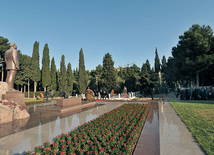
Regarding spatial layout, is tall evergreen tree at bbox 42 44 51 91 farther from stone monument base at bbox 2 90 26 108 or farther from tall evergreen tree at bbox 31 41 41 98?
stone monument base at bbox 2 90 26 108

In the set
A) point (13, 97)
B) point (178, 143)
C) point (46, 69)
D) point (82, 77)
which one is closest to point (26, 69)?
point (46, 69)

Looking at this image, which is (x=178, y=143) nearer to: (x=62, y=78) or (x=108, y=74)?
(x=108, y=74)

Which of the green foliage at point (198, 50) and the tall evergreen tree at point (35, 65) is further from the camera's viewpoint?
the tall evergreen tree at point (35, 65)

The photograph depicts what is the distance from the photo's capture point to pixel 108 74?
34500 mm

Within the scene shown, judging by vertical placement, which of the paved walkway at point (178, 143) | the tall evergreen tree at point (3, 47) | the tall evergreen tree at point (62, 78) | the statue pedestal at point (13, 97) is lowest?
the paved walkway at point (178, 143)

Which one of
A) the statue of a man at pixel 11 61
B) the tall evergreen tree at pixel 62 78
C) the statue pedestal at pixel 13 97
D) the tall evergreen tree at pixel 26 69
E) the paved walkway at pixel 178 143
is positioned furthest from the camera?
the tall evergreen tree at pixel 62 78

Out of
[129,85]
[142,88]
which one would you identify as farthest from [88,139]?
[129,85]

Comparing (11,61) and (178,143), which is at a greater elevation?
(11,61)

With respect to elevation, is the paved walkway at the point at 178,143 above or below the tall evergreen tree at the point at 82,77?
below

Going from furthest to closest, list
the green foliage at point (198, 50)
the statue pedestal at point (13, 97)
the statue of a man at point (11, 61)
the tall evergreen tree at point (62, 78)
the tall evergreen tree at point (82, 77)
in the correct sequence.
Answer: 1. the tall evergreen tree at point (82, 77)
2. the tall evergreen tree at point (62, 78)
3. the green foliage at point (198, 50)
4. the statue of a man at point (11, 61)
5. the statue pedestal at point (13, 97)

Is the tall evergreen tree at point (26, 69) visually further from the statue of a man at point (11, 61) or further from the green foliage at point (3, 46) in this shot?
the statue of a man at point (11, 61)

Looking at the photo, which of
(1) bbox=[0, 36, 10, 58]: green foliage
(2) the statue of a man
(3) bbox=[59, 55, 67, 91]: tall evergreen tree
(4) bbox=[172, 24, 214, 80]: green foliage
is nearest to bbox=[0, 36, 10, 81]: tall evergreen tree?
(1) bbox=[0, 36, 10, 58]: green foliage

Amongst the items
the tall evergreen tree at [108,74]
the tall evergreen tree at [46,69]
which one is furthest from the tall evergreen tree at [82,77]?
the tall evergreen tree at [46,69]

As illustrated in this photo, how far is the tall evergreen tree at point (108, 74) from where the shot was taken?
33.8 meters
